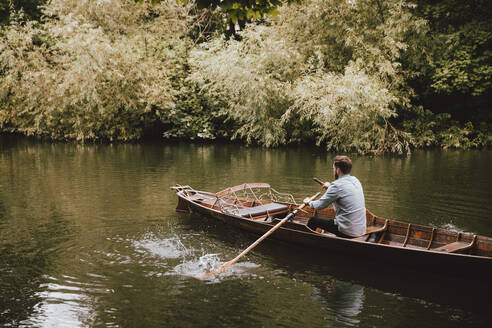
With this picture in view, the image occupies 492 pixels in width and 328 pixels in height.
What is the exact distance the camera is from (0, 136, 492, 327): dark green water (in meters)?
5.46

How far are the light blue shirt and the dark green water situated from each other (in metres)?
0.54

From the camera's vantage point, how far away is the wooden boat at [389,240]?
6215mm

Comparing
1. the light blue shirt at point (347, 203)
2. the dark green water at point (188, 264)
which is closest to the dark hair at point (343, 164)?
the light blue shirt at point (347, 203)

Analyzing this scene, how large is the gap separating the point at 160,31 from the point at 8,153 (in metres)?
10.7

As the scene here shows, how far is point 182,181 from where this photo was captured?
13602 millimetres

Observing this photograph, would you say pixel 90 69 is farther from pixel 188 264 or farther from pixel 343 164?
pixel 343 164

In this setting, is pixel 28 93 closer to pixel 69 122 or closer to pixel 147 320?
pixel 69 122

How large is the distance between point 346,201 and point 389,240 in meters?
1.25

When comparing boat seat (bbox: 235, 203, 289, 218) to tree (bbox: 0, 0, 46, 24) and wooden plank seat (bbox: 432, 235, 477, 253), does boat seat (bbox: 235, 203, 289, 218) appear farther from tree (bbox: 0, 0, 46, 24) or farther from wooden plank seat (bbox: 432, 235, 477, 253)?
tree (bbox: 0, 0, 46, 24)

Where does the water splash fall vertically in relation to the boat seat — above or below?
below

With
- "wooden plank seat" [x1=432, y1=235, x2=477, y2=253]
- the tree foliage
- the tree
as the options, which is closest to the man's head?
"wooden plank seat" [x1=432, y1=235, x2=477, y2=253]

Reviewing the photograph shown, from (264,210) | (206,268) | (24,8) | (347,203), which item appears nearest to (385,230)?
(347,203)

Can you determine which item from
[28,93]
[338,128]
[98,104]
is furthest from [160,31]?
[338,128]

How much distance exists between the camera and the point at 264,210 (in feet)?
28.8
